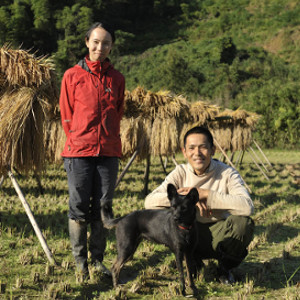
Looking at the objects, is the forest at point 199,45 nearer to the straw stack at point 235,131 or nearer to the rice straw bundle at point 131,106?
the straw stack at point 235,131

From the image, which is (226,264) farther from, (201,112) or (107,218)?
(201,112)

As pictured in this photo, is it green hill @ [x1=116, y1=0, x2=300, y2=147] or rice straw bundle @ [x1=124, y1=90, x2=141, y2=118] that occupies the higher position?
green hill @ [x1=116, y1=0, x2=300, y2=147]

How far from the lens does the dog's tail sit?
3236 millimetres

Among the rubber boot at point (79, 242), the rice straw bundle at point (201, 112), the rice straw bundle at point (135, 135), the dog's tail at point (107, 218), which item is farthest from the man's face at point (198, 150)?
the rice straw bundle at point (201, 112)

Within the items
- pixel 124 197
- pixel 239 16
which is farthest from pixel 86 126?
pixel 239 16

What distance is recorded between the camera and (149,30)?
78.8 meters

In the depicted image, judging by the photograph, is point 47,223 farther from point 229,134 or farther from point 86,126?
point 229,134

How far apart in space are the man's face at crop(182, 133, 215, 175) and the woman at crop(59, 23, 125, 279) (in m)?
0.78

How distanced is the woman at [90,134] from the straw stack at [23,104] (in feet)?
2.94

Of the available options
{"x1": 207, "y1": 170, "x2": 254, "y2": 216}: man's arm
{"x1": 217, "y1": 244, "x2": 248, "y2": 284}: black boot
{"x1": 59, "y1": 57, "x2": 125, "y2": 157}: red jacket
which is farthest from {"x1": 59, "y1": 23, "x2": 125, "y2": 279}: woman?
{"x1": 217, "y1": 244, "x2": 248, "y2": 284}: black boot

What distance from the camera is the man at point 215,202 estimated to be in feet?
10.5

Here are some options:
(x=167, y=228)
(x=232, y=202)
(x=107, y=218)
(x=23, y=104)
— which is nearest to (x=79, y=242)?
(x=107, y=218)

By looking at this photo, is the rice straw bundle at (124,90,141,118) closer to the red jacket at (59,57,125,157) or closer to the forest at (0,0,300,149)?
the red jacket at (59,57,125,157)

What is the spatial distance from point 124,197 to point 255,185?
5021 millimetres
